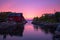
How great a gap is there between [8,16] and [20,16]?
29.4ft

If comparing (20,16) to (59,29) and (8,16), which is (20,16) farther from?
(59,29)

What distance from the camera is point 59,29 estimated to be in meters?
29.3

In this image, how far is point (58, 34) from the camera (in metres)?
28.4

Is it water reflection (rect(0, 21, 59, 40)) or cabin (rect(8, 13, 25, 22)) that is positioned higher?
cabin (rect(8, 13, 25, 22))

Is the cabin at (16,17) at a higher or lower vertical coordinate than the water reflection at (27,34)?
higher

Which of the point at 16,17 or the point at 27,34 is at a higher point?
the point at 16,17

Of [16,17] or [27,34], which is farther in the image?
[16,17]

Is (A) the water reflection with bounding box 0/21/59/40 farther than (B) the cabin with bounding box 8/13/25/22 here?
No

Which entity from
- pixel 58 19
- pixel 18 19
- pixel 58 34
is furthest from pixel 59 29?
pixel 18 19

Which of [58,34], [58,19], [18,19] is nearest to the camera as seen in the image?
[58,34]

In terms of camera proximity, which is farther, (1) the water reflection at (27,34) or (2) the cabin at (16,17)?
(2) the cabin at (16,17)

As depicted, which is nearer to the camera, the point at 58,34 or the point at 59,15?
the point at 58,34

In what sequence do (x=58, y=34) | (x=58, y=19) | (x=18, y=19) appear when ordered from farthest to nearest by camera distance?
(x=18, y=19), (x=58, y=19), (x=58, y=34)

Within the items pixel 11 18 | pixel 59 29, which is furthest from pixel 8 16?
pixel 59 29
